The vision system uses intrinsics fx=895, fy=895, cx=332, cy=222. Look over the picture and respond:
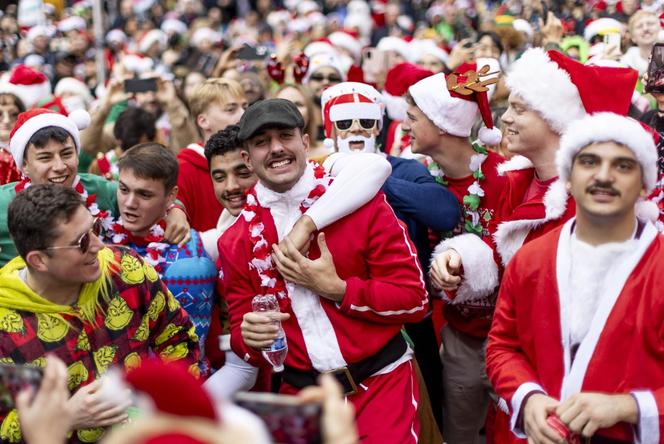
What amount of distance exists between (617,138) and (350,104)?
2327 mm

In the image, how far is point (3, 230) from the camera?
458 centimetres

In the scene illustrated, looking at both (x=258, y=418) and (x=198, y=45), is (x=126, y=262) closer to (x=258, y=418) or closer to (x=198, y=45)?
(x=258, y=418)

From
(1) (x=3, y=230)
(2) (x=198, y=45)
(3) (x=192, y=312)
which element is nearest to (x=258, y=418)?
(3) (x=192, y=312)

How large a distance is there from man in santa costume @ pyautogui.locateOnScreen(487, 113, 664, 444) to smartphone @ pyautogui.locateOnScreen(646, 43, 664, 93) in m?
1.80

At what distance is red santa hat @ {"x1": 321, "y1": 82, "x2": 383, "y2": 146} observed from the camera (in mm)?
5191

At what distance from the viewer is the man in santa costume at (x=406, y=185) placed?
4.39 meters

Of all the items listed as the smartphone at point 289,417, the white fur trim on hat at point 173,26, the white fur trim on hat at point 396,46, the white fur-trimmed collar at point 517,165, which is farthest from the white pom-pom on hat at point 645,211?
the white fur trim on hat at point 173,26

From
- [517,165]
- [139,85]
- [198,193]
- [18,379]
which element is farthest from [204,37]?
[18,379]

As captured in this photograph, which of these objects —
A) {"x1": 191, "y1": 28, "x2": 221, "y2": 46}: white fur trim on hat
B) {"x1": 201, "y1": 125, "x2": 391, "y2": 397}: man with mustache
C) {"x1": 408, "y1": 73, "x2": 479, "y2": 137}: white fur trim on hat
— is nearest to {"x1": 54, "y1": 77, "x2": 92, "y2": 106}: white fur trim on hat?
{"x1": 201, "y1": 125, "x2": 391, "y2": 397}: man with mustache

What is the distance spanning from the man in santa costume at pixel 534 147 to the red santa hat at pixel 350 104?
121cm

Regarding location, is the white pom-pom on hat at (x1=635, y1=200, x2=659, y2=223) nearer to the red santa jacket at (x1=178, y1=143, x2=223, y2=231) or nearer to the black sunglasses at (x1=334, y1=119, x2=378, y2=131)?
the black sunglasses at (x1=334, y1=119, x2=378, y2=131)

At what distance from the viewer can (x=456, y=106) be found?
4.65 metres

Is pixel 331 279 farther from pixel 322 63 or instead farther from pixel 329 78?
pixel 322 63

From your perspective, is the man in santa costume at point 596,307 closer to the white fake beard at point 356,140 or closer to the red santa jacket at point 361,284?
the red santa jacket at point 361,284
